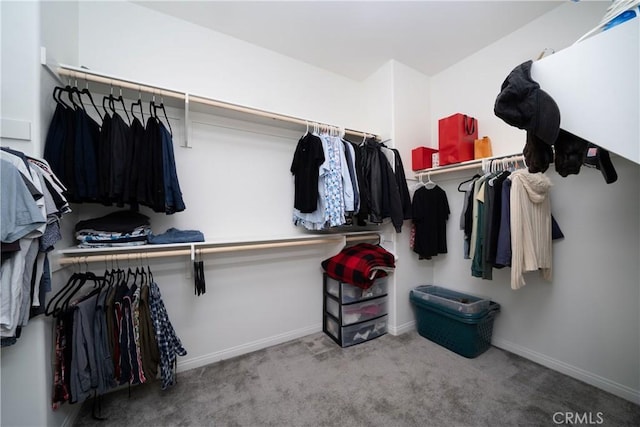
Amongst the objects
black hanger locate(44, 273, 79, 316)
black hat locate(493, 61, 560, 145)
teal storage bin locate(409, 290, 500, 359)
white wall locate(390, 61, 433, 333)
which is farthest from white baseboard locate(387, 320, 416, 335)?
black hanger locate(44, 273, 79, 316)

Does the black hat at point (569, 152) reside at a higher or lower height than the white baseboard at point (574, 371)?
higher

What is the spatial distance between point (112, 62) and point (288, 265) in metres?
2.01

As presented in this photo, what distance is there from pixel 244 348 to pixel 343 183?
163 centimetres

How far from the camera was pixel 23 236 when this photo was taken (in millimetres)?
924

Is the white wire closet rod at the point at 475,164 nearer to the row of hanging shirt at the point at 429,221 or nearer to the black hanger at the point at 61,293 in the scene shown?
the row of hanging shirt at the point at 429,221

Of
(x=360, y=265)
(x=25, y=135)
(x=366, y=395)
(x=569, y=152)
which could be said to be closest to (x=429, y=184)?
(x=360, y=265)

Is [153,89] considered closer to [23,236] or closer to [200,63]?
[200,63]

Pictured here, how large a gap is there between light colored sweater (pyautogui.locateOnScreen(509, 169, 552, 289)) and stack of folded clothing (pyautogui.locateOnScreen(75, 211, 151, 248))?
2.44 meters

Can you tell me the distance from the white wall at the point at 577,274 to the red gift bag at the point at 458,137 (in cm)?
18

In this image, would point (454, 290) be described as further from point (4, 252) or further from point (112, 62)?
point (112, 62)

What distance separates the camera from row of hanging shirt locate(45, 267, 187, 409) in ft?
3.98

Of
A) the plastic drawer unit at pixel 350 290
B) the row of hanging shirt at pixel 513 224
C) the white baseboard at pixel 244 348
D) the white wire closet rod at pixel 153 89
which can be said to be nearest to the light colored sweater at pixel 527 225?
the row of hanging shirt at pixel 513 224

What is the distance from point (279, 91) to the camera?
2.25 m

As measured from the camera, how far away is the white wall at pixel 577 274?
1511 mm
